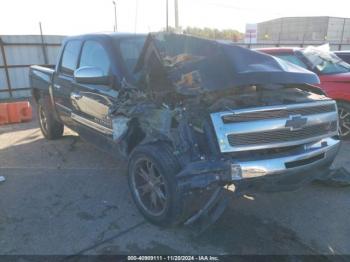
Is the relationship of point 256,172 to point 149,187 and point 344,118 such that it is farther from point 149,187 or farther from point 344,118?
point 344,118

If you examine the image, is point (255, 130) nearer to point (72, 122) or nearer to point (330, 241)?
point (330, 241)

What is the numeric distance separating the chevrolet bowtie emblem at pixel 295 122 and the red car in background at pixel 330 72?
3.47 metres

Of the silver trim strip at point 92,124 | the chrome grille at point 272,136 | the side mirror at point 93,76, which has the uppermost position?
the side mirror at point 93,76

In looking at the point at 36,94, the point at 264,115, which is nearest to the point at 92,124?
the point at 264,115

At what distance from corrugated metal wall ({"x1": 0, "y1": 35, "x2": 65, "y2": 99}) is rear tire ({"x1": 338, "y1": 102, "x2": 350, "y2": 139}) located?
433 inches

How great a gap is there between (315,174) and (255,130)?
3.06 ft

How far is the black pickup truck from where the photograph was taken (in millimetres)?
3146

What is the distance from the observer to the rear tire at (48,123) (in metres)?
6.80

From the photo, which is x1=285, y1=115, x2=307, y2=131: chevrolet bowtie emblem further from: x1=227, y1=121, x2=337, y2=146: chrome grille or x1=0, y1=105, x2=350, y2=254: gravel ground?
x1=0, y1=105, x2=350, y2=254: gravel ground

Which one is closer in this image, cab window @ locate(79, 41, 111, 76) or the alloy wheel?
the alloy wheel

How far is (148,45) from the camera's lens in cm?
389

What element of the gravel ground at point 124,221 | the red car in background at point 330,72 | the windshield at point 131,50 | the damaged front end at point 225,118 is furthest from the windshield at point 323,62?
the windshield at point 131,50

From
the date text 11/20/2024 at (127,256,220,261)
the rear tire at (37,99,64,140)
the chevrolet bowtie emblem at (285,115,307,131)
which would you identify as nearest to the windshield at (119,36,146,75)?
the chevrolet bowtie emblem at (285,115,307,131)

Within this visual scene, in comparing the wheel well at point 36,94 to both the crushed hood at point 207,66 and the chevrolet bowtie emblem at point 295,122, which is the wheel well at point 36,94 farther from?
the chevrolet bowtie emblem at point 295,122
